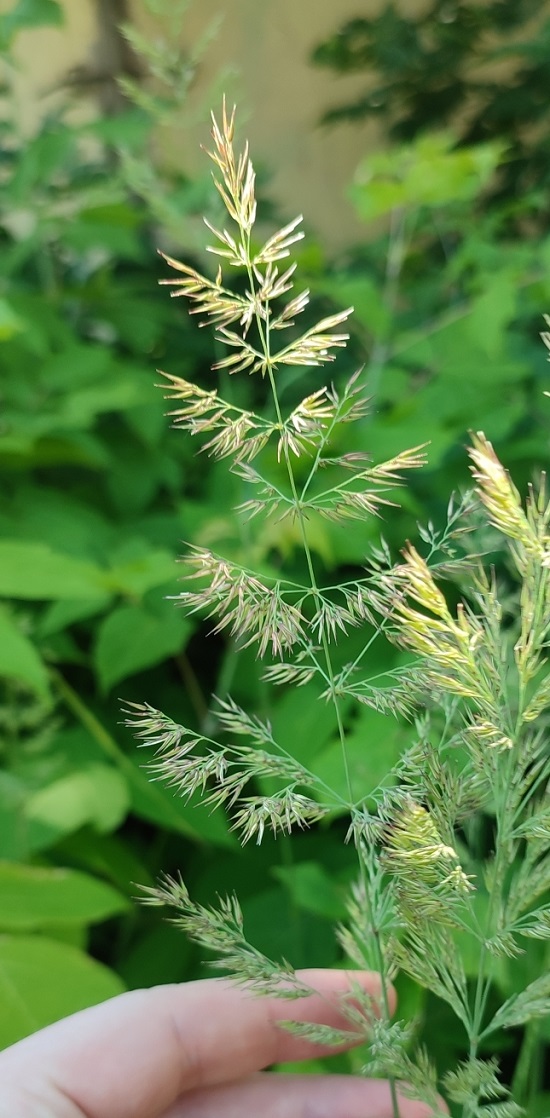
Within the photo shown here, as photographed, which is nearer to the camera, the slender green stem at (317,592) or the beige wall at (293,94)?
the slender green stem at (317,592)

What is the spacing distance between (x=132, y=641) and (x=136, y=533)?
168 millimetres

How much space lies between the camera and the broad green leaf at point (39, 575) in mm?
415

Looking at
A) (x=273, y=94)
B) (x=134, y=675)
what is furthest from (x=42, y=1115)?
(x=273, y=94)

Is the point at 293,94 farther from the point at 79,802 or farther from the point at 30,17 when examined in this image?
the point at 79,802

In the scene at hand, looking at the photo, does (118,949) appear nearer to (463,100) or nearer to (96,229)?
(96,229)

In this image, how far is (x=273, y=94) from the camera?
1646 mm

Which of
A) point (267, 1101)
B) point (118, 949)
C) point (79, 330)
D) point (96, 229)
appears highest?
point (96, 229)

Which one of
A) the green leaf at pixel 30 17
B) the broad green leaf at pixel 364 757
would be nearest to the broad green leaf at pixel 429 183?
the green leaf at pixel 30 17

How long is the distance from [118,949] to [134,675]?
200 mm

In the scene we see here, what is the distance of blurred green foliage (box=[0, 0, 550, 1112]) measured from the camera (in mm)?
431

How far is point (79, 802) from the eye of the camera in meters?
0.47

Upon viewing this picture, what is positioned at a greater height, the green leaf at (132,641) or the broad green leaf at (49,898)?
the green leaf at (132,641)

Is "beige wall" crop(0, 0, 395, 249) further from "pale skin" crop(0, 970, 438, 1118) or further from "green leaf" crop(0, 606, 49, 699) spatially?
"pale skin" crop(0, 970, 438, 1118)

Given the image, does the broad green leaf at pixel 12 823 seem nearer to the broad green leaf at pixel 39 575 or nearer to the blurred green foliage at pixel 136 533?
the blurred green foliage at pixel 136 533
